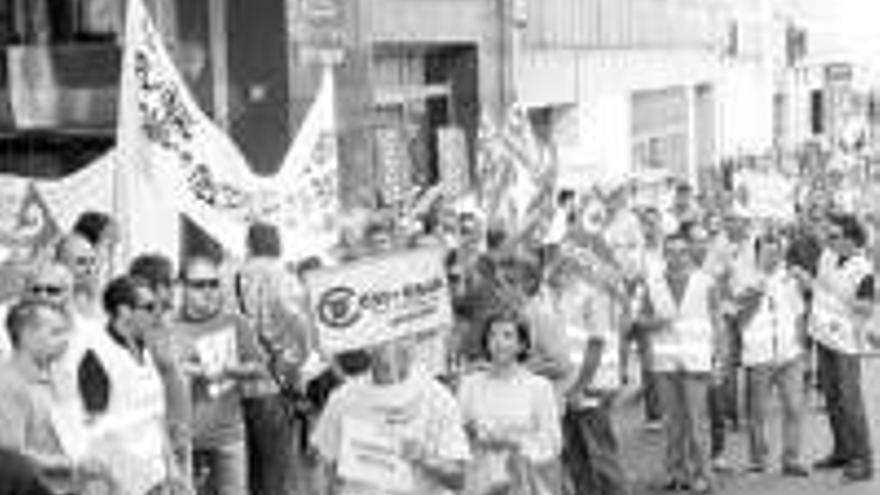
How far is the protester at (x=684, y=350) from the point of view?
1383 cm

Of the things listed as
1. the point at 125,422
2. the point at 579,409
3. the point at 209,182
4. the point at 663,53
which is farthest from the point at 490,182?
the point at 663,53

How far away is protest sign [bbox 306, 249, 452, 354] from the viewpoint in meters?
9.53

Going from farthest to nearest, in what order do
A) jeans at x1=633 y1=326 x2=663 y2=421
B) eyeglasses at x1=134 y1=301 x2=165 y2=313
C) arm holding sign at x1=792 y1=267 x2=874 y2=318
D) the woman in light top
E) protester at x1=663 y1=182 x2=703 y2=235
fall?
protester at x1=663 y1=182 x2=703 y2=235
arm holding sign at x1=792 y1=267 x2=874 y2=318
jeans at x1=633 y1=326 x2=663 y2=421
the woman in light top
eyeglasses at x1=134 y1=301 x2=165 y2=313

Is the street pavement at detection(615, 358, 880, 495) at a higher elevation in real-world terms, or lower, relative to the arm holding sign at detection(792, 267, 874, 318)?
lower

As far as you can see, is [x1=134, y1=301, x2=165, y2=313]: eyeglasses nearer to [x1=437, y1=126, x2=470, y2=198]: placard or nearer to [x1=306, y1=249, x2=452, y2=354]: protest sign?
[x1=306, y1=249, x2=452, y2=354]: protest sign

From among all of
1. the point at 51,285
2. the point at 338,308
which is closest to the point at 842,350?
the point at 338,308

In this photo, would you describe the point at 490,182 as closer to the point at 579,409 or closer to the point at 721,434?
the point at 721,434

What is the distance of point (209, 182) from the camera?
1151 cm

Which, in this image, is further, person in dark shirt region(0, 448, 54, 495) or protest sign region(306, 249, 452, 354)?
protest sign region(306, 249, 452, 354)

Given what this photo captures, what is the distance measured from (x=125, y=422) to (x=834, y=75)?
44790 millimetres

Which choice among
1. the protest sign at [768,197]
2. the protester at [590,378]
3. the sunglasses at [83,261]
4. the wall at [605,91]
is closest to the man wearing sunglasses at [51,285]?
the sunglasses at [83,261]

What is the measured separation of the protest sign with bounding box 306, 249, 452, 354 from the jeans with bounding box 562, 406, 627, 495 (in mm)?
2613

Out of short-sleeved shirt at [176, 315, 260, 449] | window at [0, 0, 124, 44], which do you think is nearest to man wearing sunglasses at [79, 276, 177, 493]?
short-sleeved shirt at [176, 315, 260, 449]

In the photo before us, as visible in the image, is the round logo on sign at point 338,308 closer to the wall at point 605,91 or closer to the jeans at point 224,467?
the jeans at point 224,467
